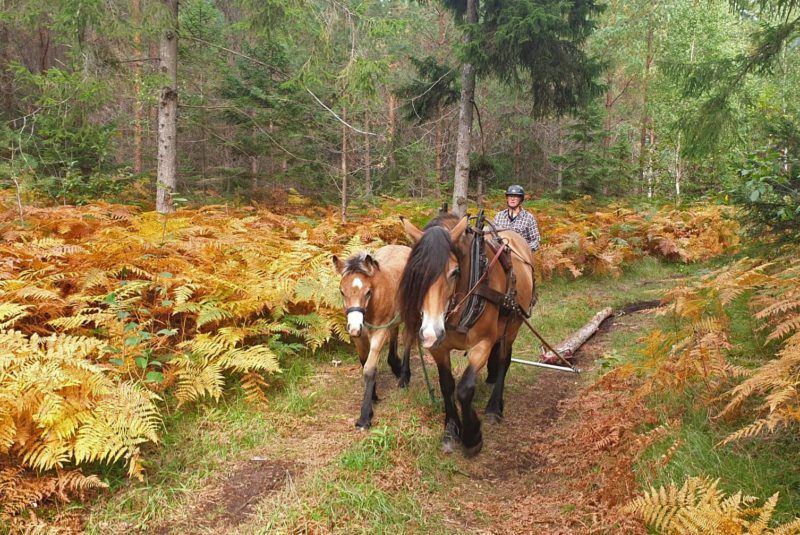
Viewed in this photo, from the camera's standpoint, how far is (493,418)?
4.88 metres

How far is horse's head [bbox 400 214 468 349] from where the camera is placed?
3424 mm

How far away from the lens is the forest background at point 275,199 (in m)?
3.71

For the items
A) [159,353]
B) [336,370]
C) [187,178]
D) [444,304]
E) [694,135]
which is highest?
[694,135]

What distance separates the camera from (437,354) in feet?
13.5

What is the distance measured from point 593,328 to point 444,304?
4.95m

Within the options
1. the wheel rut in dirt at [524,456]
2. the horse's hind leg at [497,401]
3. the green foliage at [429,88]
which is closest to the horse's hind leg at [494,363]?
the horse's hind leg at [497,401]

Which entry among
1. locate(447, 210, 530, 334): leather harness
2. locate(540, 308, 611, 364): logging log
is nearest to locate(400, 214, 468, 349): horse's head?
locate(447, 210, 530, 334): leather harness

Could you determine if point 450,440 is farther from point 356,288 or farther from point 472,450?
point 356,288

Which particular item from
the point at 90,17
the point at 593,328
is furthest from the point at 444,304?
the point at 90,17

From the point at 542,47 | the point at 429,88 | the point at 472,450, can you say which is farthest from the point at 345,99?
the point at 472,450

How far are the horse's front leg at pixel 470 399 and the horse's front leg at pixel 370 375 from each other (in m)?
1.01

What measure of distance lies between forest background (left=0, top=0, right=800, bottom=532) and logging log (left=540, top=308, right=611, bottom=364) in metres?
1.27

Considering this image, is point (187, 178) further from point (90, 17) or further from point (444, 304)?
point (444, 304)

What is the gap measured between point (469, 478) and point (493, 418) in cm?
111
